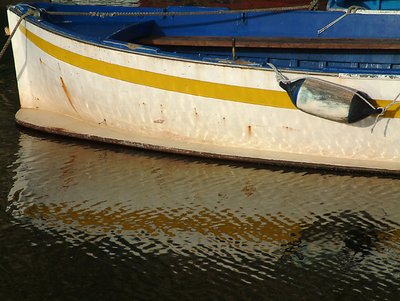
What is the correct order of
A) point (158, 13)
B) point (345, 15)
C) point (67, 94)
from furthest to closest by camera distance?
point (158, 13)
point (345, 15)
point (67, 94)

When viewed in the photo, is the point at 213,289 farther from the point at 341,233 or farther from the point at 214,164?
the point at 214,164

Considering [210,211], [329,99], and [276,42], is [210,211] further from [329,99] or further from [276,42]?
[276,42]

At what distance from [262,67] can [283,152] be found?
126 centimetres

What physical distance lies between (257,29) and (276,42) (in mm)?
785

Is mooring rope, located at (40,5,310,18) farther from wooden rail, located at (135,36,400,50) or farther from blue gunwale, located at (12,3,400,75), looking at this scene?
wooden rail, located at (135,36,400,50)

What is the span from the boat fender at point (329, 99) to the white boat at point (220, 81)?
1 cm

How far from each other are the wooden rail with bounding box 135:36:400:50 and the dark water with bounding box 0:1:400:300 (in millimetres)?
2143

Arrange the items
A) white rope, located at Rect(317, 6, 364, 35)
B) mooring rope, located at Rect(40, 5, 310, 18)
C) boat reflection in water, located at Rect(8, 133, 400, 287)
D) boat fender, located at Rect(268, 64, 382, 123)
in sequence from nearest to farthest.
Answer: boat reflection in water, located at Rect(8, 133, 400, 287) → boat fender, located at Rect(268, 64, 382, 123) → mooring rope, located at Rect(40, 5, 310, 18) → white rope, located at Rect(317, 6, 364, 35)

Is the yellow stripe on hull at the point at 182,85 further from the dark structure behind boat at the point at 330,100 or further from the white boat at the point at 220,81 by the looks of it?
the dark structure behind boat at the point at 330,100

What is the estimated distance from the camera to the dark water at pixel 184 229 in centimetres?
771

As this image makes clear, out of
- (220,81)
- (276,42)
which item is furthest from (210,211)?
(276,42)

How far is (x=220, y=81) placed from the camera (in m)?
10.6

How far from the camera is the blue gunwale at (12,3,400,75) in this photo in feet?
39.3

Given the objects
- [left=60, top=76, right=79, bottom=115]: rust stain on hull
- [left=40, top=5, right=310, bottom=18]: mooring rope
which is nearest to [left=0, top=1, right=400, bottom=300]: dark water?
[left=60, top=76, right=79, bottom=115]: rust stain on hull
